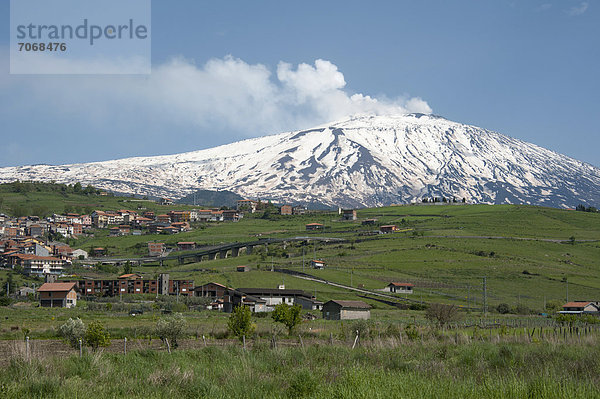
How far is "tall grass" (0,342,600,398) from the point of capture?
40.0 feet

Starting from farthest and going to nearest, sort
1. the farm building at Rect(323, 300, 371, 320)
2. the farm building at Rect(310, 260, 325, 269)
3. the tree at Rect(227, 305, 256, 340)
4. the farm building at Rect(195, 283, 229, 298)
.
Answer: the farm building at Rect(310, 260, 325, 269) → the farm building at Rect(195, 283, 229, 298) → the farm building at Rect(323, 300, 371, 320) → the tree at Rect(227, 305, 256, 340)

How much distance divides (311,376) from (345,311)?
182ft

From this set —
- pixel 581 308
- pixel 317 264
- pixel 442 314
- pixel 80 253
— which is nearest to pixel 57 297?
pixel 317 264

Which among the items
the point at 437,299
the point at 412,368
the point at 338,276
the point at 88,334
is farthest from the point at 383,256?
the point at 412,368

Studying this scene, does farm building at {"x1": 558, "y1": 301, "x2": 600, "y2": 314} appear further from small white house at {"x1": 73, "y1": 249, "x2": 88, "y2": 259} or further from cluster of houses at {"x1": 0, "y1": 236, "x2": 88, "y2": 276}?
small white house at {"x1": 73, "y1": 249, "x2": 88, "y2": 259}

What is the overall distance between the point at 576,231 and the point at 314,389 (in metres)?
162

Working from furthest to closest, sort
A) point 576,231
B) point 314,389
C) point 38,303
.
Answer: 1. point 576,231
2. point 38,303
3. point 314,389

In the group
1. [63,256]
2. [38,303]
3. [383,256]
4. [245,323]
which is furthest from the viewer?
[63,256]

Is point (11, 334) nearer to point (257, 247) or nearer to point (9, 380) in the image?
point (9, 380)

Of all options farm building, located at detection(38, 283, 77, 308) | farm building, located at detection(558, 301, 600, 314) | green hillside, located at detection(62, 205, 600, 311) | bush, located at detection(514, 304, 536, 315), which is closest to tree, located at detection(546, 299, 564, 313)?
farm building, located at detection(558, 301, 600, 314)

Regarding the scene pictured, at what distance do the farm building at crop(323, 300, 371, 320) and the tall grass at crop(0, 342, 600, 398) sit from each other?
4486cm

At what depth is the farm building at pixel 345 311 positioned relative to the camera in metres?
68.1

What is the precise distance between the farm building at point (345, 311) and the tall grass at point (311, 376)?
147 ft

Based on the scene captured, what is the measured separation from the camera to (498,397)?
454 inches
